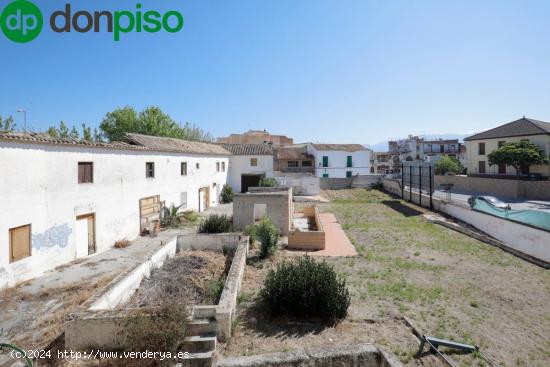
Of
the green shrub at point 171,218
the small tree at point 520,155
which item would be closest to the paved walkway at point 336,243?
the green shrub at point 171,218

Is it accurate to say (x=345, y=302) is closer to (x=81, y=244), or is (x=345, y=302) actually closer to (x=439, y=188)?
(x=81, y=244)

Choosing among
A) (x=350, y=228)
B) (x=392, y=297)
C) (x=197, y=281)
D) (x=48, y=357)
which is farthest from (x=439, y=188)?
(x=48, y=357)

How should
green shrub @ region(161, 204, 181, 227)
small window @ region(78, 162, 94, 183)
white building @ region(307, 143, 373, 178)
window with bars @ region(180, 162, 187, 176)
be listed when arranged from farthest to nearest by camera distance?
white building @ region(307, 143, 373, 178)
window with bars @ region(180, 162, 187, 176)
green shrub @ region(161, 204, 181, 227)
small window @ region(78, 162, 94, 183)

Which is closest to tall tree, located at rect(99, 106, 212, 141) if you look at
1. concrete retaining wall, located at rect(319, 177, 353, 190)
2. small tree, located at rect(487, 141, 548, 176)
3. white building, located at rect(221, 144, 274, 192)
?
white building, located at rect(221, 144, 274, 192)

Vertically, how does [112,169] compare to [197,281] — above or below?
above

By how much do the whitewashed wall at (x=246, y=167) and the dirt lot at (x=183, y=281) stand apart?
2347 cm

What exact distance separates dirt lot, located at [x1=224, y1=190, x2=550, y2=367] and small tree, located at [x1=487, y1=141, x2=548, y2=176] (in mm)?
26645

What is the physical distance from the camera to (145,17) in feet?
34.9

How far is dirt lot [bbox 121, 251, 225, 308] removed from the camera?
7.70 metres

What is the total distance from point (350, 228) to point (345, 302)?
11361 millimetres

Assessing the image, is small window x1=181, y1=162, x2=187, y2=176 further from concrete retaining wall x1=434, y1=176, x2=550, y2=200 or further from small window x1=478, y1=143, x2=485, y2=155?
small window x1=478, y1=143, x2=485, y2=155

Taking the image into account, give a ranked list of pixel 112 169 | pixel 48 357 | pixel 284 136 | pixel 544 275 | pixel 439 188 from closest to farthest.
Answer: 1. pixel 48 357
2. pixel 544 275
3. pixel 112 169
4. pixel 439 188
5. pixel 284 136

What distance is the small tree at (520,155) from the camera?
33531 mm

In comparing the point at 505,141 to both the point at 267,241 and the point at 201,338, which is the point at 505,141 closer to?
the point at 267,241
